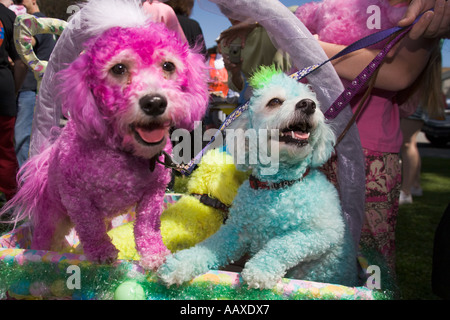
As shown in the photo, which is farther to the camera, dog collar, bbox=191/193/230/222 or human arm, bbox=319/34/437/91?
dog collar, bbox=191/193/230/222

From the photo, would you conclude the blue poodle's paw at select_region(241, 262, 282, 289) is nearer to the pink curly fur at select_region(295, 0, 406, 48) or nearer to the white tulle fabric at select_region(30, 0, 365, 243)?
the white tulle fabric at select_region(30, 0, 365, 243)

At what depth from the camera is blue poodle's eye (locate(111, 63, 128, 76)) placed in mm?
868

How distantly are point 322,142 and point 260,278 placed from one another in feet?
1.44

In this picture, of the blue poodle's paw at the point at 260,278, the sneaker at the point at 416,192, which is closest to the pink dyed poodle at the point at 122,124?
the blue poodle's paw at the point at 260,278

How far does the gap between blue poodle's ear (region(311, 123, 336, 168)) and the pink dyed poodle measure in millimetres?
347

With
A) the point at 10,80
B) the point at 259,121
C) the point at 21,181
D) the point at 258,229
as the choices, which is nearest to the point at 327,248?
the point at 258,229

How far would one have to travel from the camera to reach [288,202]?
1000mm

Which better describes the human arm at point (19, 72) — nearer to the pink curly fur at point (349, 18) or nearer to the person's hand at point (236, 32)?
the person's hand at point (236, 32)

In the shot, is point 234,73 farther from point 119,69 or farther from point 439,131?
point 439,131

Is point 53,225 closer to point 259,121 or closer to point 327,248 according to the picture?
point 259,121

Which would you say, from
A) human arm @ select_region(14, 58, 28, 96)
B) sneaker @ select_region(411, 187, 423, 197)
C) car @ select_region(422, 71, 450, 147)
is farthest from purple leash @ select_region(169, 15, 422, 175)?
car @ select_region(422, 71, 450, 147)

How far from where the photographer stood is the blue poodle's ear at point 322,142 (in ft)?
3.34

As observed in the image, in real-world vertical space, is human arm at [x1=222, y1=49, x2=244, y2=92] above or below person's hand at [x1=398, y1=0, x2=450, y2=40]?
below
